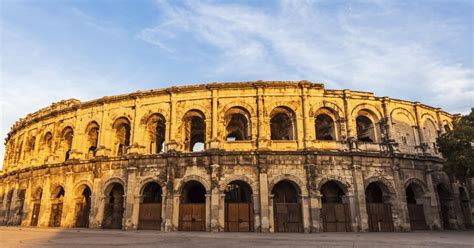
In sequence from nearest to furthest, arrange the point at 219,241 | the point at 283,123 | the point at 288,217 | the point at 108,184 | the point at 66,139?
the point at 219,241
the point at 288,217
the point at 108,184
the point at 283,123
the point at 66,139

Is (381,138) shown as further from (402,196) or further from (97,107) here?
(97,107)

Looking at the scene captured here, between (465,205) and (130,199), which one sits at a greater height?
(130,199)

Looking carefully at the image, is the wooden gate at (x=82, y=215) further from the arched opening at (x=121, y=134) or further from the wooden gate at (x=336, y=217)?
the wooden gate at (x=336, y=217)

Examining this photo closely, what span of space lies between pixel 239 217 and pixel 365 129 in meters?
Result: 10.1

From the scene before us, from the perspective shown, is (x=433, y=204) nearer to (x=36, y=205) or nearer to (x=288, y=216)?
(x=288, y=216)

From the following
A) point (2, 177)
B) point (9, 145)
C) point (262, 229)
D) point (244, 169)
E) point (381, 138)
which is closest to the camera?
point (262, 229)

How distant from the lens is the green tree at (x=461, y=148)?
580 inches

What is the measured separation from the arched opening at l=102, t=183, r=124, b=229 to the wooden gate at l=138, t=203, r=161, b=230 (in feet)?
7.15

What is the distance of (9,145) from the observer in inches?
1089

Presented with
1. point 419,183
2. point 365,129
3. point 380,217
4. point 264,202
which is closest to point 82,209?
point 264,202

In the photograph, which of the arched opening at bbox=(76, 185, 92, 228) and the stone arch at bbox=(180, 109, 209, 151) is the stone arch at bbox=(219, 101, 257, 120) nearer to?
the stone arch at bbox=(180, 109, 209, 151)

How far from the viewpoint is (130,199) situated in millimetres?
16844

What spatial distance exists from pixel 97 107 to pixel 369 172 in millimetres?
17977

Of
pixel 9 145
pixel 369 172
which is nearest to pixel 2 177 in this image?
pixel 9 145
